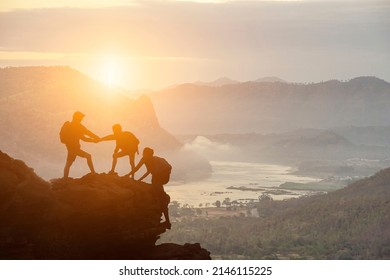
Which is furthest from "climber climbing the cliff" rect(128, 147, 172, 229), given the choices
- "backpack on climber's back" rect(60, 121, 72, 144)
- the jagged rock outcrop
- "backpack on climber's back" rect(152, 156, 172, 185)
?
"backpack on climber's back" rect(60, 121, 72, 144)

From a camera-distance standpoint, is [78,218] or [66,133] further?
[66,133]

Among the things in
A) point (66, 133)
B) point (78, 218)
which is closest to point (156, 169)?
point (78, 218)

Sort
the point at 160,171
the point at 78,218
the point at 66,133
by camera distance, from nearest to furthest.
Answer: the point at 78,218, the point at 66,133, the point at 160,171

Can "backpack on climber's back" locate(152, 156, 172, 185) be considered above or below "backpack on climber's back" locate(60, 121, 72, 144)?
below

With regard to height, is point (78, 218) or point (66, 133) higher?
point (66, 133)

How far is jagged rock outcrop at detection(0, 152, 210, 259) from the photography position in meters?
40.7

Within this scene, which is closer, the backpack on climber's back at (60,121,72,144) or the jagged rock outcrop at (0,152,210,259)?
the jagged rock outcrop at (0,152,210,259)

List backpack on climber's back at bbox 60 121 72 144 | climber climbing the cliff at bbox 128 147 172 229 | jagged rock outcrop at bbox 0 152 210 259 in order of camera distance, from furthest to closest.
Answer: climber climbing the cliff at bbox 128 147 172 229, backpack on climber's back at bbox 60 121 72 144, jagged rock outcrop at bbox 0 152 210 259

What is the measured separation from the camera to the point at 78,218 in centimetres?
4200

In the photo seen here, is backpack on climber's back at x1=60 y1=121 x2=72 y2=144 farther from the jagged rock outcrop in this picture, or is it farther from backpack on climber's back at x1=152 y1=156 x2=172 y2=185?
backpack on climber's back at x1=152 y1=156 x2=172 y2=185

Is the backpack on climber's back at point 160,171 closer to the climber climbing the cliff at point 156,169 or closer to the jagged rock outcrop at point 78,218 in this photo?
the climber climbing the cliff at point 156,169

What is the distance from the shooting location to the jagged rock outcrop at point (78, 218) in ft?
134

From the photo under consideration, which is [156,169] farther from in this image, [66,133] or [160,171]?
[66,133]

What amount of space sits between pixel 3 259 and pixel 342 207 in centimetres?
13597
